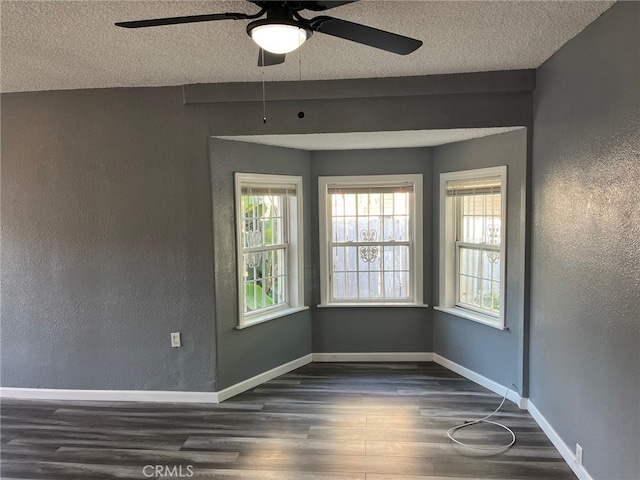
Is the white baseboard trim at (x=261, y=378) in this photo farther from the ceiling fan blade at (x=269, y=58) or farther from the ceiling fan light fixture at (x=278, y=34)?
the ceiling fan light fixture at (x=278, y=34)

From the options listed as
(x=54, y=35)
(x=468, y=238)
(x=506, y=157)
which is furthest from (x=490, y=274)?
(x=54, y=35)

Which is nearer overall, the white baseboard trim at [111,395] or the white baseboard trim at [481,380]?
the white baseboard trim at [481,380]

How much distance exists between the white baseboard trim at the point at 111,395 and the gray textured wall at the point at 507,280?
2.24 m

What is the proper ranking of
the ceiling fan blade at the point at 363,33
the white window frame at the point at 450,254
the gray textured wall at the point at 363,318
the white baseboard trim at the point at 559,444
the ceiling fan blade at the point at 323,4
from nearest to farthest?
the ceiling fan blade at the point at 323,4 < the ceiling fan blade at the point at 363,33 < the white baseboard trim at the point at 559,444 < the white window frame at the point at 450,254 < the gray textured wall at the point at 363,318

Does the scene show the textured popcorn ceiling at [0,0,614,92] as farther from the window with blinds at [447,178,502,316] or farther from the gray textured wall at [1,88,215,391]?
the window with blinds at [447,178,502,316]

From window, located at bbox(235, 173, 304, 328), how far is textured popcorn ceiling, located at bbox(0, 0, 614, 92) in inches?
39.6

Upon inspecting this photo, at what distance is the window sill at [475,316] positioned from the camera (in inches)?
140

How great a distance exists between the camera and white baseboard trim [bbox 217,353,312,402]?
11.7ft

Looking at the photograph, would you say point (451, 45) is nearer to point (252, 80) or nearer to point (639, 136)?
point (639, 136)

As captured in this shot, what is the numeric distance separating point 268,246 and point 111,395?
1814 millimetres

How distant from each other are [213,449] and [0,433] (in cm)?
162

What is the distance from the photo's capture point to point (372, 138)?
354 centimetres

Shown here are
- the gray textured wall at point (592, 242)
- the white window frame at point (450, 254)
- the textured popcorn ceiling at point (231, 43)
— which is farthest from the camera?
the white window frame at point (450, 254)

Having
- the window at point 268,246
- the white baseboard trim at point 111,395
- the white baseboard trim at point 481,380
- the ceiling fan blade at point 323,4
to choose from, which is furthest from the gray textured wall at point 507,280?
the white baseboard trim at point 111,395
